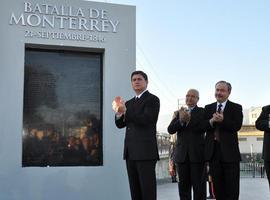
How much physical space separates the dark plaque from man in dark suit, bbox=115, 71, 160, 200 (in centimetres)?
190

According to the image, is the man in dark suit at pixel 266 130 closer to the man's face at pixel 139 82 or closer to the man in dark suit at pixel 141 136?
the man in dark suit at pixel 141 136

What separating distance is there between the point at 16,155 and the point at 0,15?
1869 millimetres

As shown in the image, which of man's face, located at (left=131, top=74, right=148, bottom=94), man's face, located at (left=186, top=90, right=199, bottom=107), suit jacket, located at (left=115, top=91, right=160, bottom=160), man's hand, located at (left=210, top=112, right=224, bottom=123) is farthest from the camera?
man's face, located at (left=186, top=90, right=199, bottom=107)

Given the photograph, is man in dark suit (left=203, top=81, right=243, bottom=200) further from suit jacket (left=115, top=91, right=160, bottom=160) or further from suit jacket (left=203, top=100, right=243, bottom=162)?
suit jacket (left=115, top=91, right=160, bottom=160)

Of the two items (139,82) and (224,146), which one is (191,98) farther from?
(139,82)

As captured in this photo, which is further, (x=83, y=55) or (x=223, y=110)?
(x=83, y=55)

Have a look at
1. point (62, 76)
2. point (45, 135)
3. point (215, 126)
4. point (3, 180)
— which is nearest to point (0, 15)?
point (62, 76)

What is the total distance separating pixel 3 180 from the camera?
542cm

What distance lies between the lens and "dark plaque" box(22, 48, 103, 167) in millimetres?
5824

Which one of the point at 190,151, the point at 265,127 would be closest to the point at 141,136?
the point at 190,151

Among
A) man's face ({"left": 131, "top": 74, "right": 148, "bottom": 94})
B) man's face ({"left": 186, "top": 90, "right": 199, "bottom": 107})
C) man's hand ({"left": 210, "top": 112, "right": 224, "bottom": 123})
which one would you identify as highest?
man's face ({"left": 131, "top": 74, "right": 148, "bottom": 94})

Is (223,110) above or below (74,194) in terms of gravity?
above

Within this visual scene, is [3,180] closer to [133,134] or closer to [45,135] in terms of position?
[45,135]

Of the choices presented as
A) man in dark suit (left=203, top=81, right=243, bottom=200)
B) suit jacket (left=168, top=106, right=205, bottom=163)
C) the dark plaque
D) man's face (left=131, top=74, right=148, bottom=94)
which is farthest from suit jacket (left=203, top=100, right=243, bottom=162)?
the dark plaque
